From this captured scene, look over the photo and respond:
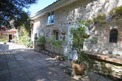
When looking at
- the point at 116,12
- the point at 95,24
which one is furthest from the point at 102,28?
the point at 116,12

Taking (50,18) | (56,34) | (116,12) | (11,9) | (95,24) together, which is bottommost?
(56,34)

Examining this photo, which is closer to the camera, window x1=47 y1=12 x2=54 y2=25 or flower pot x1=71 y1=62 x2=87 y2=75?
flower pot x1=71 y1=62 x2=87 y2=75

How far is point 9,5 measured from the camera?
282 inches

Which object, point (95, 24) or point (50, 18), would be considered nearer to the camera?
point (95, 24)

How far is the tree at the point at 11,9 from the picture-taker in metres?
7.04

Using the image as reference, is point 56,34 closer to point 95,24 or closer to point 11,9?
point 11,9

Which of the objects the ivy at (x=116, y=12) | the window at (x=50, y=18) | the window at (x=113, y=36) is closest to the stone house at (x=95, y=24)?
the window at (x=113, y=36)

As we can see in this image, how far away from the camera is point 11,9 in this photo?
746cm

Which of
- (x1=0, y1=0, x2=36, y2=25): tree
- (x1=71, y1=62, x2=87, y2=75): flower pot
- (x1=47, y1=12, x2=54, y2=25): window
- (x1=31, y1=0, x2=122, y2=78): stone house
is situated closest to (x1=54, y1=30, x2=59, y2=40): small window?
(x1=47, y1=12, x2=54, y2=25): window

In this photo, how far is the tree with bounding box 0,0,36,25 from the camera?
7.04 m

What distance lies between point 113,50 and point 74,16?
4.00 meters

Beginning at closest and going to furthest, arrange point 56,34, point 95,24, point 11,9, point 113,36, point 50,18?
1. point 113,36
2. point 95,24
3. point 11,9
4. point 56,34
5. point 50,18

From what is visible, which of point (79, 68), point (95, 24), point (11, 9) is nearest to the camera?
point (79, 68)

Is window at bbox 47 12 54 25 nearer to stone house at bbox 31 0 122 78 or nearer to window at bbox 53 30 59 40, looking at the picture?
window at bbox 53 30 59 40
